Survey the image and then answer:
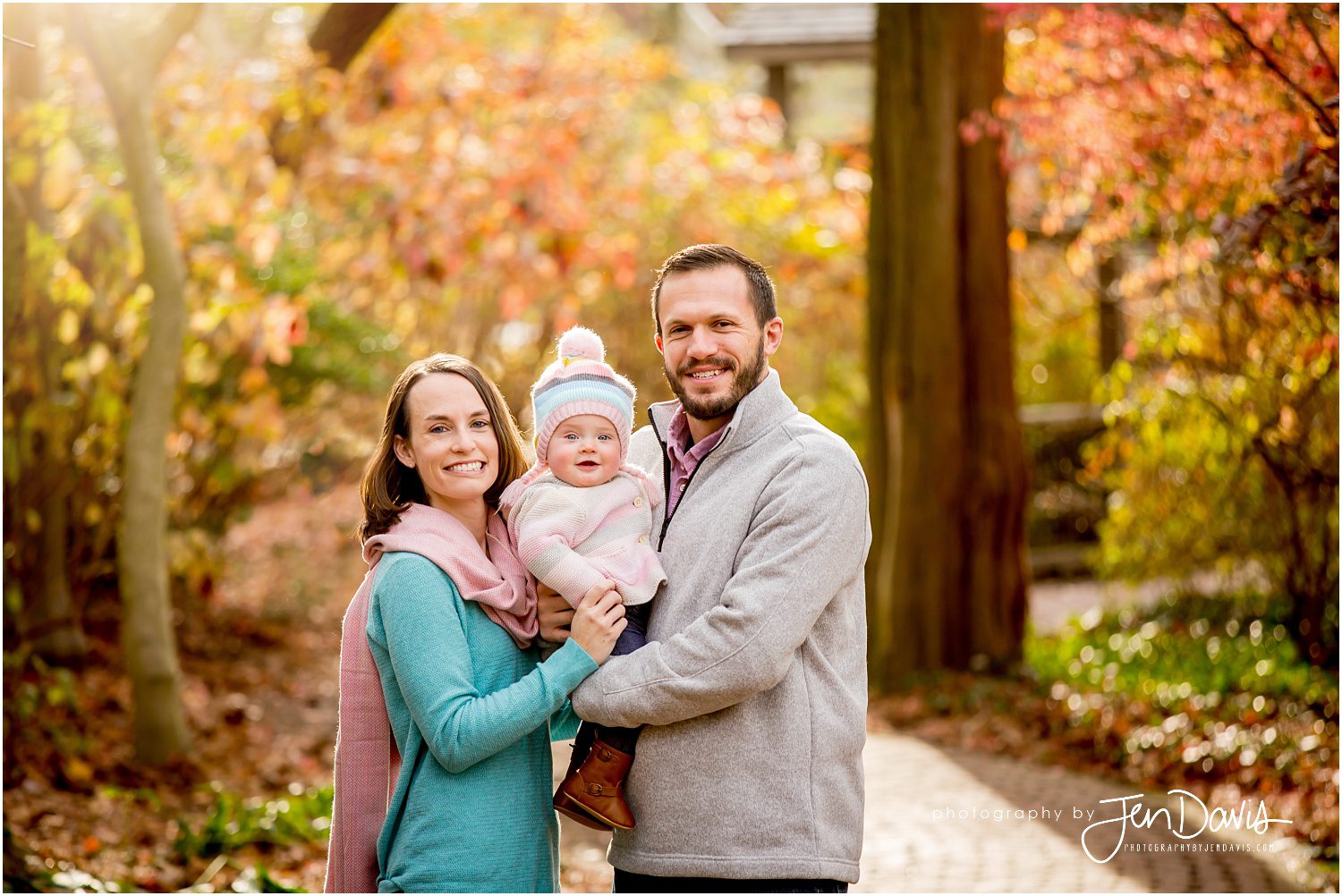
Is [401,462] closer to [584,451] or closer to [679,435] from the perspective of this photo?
[584,451]

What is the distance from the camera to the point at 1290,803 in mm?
5785

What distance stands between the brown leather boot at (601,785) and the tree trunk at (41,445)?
4242mm

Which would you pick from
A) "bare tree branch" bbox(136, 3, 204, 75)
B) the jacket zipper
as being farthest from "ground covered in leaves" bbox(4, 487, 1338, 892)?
"bare tree branch" bbox(136, 3, 204, 75)

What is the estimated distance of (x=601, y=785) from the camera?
8.73 feet

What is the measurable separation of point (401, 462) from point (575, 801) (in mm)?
A: 791

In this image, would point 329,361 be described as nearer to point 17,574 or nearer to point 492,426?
point 17,574

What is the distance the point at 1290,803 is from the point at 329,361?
5803 mm

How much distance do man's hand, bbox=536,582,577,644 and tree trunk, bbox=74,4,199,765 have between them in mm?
3618

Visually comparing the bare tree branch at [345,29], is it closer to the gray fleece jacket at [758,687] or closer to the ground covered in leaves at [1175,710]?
the ground covered in leaves at [1175,710]

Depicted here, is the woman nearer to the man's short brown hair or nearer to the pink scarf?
the pink scarf

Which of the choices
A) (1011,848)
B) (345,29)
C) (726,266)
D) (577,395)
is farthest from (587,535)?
(345,29)

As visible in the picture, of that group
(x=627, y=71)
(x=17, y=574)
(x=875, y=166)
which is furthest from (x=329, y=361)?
(x=627, y=71)

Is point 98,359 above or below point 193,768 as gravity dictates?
above

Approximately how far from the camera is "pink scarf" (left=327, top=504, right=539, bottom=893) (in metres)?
2.73
